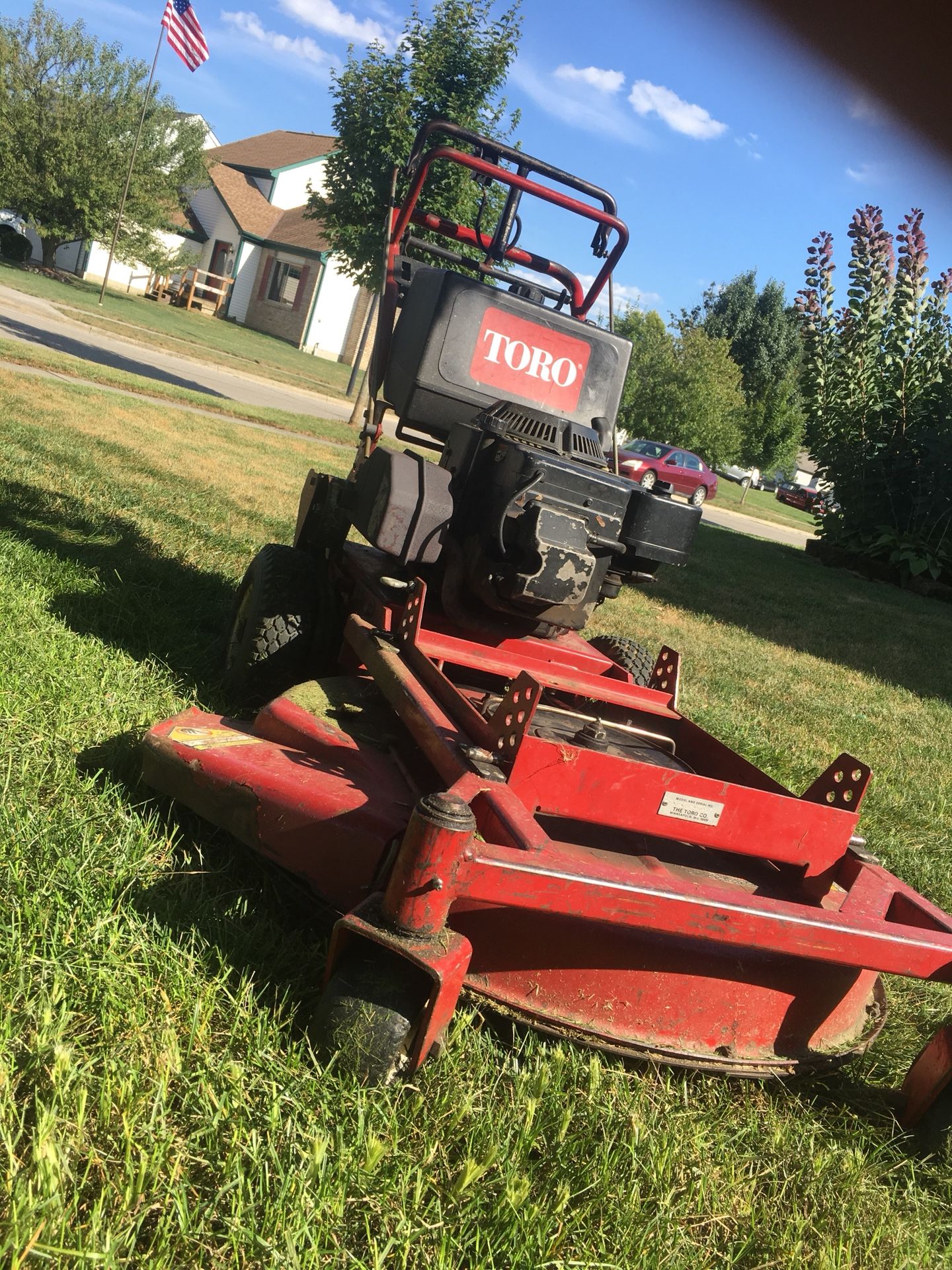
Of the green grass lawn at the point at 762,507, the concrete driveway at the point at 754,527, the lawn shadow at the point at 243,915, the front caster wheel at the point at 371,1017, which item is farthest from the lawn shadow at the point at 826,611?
the green grass lawn at the point at 762,507

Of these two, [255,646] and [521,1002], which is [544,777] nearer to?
[521,1002]

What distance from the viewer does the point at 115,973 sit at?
2.26 metres

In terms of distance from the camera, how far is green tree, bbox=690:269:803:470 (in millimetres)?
49841

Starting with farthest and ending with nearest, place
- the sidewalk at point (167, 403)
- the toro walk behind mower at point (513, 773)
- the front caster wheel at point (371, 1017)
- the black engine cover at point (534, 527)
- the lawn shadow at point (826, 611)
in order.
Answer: the sidewalk at point (167, 403) < the lawn shadow at point (826, 611) < the black engine cover at point (534, 527) < the toro walk behind mower at point (513, 773) < the front caster wheel at point (371, 1017)

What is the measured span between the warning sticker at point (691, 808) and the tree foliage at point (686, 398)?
31.2m

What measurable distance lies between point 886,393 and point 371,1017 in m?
15.6

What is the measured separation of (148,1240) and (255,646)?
7.85ft

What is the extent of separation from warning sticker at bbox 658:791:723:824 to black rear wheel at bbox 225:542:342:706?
65.5 inches

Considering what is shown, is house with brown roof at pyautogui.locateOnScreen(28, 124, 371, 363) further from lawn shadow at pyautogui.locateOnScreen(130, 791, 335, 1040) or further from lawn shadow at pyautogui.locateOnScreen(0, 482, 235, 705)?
lawn shadow at pyautogui.locateOnScreen(130, 791, 335, 1040)

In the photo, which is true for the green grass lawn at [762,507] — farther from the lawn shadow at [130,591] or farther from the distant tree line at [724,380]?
the lawn shadow at [130,591]

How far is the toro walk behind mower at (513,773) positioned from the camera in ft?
7.52

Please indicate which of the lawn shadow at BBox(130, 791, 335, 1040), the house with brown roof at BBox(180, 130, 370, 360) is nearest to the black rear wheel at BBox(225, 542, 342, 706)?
the lawn shadow at BBox(130, 791, 335, 1040)

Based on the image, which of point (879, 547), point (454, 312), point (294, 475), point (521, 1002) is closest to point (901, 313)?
point (879, 547)

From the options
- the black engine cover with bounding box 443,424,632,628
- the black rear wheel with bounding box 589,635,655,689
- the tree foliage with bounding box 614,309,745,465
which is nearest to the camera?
the black engine cover with bounding box 443,424,632,628
